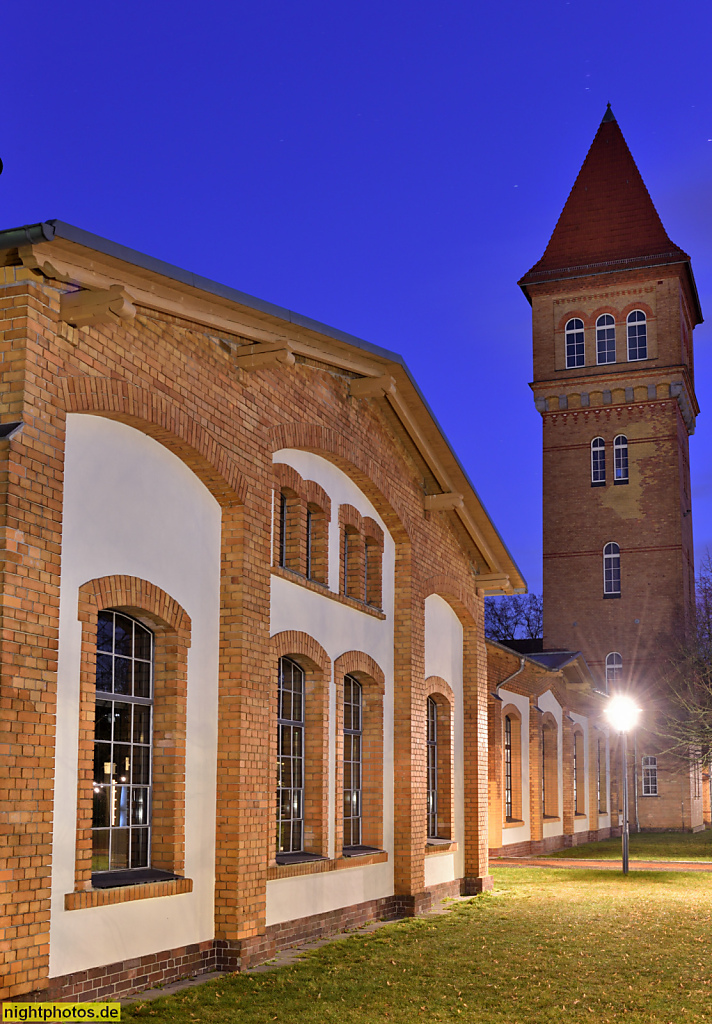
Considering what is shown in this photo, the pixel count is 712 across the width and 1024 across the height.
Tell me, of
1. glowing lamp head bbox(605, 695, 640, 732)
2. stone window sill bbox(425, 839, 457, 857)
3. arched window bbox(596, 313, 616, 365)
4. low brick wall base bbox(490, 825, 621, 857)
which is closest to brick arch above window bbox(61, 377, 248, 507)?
stone window sill bbox(425, 839, 457, 857)

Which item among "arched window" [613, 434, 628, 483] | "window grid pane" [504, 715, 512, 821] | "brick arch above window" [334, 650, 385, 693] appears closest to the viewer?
"brick arch above window" [334, 650, 385, 693]

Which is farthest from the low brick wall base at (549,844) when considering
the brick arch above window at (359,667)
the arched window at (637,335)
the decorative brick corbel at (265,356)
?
the arched window at (637,335)

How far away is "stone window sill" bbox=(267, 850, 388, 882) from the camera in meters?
12.1

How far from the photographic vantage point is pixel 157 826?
34.9 ft

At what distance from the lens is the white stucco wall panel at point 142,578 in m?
9.00

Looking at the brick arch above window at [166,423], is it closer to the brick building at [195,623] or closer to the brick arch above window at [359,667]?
the brick building at [195,623]

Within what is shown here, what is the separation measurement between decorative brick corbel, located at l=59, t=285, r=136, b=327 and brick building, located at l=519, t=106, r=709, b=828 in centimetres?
3635

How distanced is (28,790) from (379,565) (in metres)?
8.21

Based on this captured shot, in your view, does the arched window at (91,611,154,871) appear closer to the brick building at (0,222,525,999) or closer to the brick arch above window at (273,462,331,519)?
the brick building at (0,222,525,999)

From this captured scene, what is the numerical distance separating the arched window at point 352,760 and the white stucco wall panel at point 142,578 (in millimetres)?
4037

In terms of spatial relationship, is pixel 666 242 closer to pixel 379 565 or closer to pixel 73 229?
pixel 379 565

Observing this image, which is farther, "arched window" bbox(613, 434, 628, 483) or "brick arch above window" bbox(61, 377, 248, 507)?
"arched window" bbox(613, 434, 628, 483)

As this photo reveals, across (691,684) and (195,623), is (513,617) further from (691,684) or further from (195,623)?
A: (195,623)

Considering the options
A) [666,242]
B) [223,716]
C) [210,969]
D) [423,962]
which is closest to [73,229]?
[223,716]
